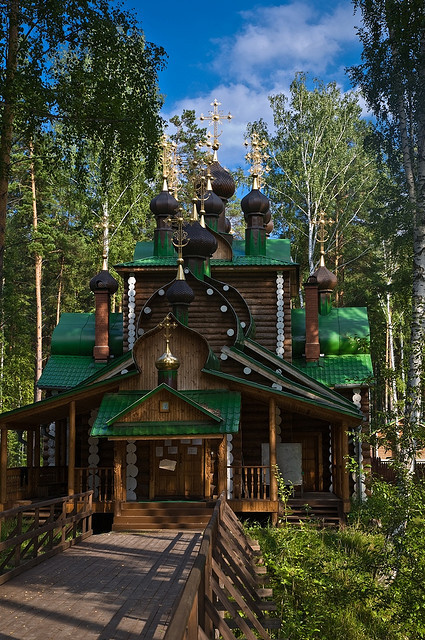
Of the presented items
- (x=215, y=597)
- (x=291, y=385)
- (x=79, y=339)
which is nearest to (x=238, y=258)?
(x=79, y=339)

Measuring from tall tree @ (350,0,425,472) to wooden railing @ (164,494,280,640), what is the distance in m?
2.27

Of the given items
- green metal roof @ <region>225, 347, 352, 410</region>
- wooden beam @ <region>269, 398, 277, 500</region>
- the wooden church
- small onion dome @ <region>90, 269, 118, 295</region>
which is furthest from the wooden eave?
small onion dome @ <region>90, 269, 118, 295</region>

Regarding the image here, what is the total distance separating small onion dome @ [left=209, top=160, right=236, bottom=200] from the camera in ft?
72.1

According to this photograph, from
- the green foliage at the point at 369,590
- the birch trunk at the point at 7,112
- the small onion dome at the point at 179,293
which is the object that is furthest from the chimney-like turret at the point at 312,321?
the green foliage at the point at 369,590

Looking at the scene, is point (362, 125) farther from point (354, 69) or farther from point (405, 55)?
point (405, 55)

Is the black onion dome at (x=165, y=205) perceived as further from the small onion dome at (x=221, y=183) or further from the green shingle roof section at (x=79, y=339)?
the green shingle roof section at (x=79, y=339)

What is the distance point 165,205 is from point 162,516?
30.3 feet

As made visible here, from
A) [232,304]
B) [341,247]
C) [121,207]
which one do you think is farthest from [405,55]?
[341,247]

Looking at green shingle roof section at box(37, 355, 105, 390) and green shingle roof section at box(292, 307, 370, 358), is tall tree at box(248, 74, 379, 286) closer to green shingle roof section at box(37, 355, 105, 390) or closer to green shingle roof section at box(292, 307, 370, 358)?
green shingle roof section at box(292, 307, 370, 358)

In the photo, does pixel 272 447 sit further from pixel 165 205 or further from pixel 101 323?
pixel 165 205

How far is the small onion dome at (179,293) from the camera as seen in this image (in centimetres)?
1586

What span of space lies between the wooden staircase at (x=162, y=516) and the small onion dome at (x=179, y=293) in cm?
426

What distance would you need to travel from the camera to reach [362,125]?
113 ft

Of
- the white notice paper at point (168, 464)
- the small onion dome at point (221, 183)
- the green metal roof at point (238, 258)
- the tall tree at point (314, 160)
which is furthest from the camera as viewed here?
the tall tree at point (314, 160)
